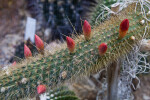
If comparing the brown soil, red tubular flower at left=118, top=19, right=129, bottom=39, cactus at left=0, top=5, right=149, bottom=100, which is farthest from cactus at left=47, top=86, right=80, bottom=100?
the brown soil

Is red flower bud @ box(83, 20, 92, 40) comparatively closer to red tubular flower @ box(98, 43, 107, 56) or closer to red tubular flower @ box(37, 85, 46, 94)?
red tubular flower @ box(98, 43, 107, 56)

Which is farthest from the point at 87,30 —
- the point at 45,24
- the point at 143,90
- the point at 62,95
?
the point at 45,24

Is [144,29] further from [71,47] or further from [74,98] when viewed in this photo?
[74,98]

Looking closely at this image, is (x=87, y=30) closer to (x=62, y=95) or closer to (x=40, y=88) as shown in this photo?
(x=40, y=88)

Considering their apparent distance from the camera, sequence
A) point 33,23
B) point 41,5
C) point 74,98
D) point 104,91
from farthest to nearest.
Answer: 1. point 41,5
2. point 33,23
3. point 104,91
4. point 74,98

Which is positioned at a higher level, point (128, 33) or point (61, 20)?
point (61, 20)

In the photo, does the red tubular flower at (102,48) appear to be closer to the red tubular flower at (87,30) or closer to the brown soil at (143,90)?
the red tubular flower at (87,30)

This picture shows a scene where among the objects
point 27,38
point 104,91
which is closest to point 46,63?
point 104,91
